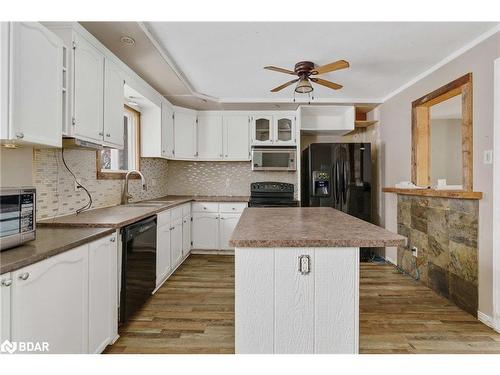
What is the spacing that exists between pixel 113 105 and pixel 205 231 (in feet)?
7.26

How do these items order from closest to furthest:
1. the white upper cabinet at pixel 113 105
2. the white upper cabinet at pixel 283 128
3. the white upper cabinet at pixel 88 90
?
the white upper cabinet at pixel 88 90, the white upper cabinet at pixel 113 105, the white upper cabinet at pixel 283 128

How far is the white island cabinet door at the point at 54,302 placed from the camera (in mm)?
1119

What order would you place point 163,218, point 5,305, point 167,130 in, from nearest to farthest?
point 5,305
point 163,218
point 167,130

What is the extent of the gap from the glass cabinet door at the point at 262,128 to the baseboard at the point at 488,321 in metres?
3.16

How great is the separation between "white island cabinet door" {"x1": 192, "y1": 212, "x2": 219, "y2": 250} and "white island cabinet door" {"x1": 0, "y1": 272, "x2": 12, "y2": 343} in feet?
9.66

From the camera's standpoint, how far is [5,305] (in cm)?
106

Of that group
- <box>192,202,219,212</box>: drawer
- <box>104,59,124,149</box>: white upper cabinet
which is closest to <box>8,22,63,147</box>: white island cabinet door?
<box>104,59,124,149</box>: white upper cabinet

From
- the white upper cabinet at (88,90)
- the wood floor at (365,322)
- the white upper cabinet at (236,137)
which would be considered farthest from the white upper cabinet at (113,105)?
the white upper cabinet at (236,137)

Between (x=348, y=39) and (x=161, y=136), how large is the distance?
2.48 meters

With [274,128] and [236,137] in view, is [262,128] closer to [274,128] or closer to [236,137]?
[274,128]

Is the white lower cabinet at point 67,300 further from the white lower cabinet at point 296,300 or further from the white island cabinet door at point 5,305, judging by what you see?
the white lower cabinet at point 296,300

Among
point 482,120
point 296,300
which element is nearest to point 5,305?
point 296,300

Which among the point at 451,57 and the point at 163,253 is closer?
the point at 451,57

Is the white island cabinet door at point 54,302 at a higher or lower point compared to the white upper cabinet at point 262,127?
lower
